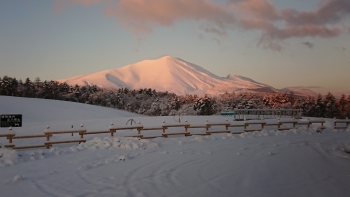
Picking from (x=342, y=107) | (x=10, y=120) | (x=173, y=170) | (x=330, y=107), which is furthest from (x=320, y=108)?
(x=10, y=120)

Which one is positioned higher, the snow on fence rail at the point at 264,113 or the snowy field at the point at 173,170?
the snow on fence rail at the point at 264,113

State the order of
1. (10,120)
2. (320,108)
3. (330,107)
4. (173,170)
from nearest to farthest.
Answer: (173,170), (10,120), (320,108), (330,107)

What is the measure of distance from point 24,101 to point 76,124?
2182cm

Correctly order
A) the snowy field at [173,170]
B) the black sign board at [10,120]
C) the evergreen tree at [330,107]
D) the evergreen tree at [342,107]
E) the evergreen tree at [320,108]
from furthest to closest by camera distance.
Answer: the evergreen tree at [342,107], the evergreen tree at [330,107], the evergreen tree at [320,108], the black sign board at [10,120], the snowy field at [173,170]

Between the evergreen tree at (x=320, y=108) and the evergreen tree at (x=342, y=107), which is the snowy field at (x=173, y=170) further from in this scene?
the evergreen tree at (x=342, y=107)

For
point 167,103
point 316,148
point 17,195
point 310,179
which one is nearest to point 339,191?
point 310,179

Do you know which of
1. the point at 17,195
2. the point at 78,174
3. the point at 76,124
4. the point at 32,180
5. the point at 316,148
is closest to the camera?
the point at 17,195

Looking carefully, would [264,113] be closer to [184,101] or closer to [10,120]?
[10,120]

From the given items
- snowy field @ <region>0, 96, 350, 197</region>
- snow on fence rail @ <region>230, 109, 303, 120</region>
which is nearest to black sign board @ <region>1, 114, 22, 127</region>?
snowy field @ <region>0, 96, 350, 197</region>

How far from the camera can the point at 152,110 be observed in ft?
275

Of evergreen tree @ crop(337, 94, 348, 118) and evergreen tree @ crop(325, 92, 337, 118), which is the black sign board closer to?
evergreen tree @ crop(325, 92, 337, 118)

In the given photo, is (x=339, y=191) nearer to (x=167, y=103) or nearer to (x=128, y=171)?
(x=128, y=171)

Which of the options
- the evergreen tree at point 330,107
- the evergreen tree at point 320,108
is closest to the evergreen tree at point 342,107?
the evergreen tree at point 330,107

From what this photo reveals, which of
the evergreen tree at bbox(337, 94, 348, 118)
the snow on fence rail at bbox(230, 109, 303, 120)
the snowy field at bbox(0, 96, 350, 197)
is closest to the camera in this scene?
the snowy field at bbox(0, 96, 350, 197)
